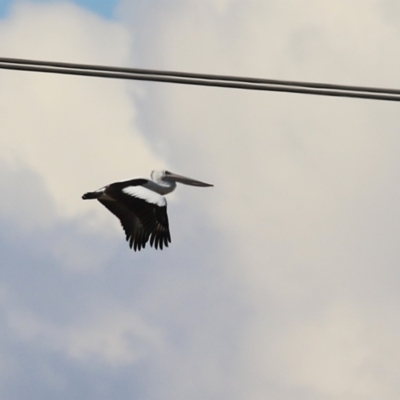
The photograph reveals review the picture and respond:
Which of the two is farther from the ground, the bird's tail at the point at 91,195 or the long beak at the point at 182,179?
the long beak at the point at 182,179

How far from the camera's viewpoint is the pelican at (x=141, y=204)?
70.5 ft

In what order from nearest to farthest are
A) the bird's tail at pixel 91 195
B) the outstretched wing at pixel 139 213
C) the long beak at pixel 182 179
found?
the outstretched wing at pixel 139 213, the bird's tail at pixel 91 195, the long beak at pixel 182 179

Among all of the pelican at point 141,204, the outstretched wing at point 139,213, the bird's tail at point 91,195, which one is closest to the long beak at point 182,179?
the pelican at point 141,204

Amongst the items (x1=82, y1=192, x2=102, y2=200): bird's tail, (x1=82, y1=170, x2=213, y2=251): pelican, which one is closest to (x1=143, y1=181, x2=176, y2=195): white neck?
(x1=82, y1=170, x2=213, y2=251): pelican

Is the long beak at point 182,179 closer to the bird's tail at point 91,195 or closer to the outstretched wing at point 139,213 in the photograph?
the outstretched wing at point 139,213

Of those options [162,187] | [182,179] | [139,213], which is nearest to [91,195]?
[139,213]

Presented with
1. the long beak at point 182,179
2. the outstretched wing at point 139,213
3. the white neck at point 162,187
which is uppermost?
the long beak at point 182,179

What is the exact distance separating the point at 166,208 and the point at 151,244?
87 centimetres

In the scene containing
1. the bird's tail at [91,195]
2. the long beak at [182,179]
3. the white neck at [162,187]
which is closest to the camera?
the bird's tail at [91,195]

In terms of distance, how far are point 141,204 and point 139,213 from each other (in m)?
0.36

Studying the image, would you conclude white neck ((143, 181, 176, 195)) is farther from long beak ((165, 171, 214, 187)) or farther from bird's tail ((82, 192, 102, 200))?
bird's tail ((82, 192, 102, 200))

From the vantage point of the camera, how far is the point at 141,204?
2148 cm

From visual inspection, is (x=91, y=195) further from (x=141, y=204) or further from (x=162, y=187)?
(x=162, y=187)

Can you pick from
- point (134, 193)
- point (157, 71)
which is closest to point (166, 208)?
point (134, 193)
